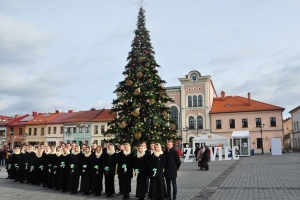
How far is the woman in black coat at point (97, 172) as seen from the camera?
11.1 meters

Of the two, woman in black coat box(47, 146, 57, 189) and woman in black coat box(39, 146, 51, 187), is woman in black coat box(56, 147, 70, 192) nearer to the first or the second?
woman in black coat box(47, 146, 57, 189)

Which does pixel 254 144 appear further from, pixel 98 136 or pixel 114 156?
pixel 114 156

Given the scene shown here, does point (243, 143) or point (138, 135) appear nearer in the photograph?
point (138, 135)

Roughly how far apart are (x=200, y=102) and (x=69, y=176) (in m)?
42.6

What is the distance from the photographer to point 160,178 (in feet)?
31.2

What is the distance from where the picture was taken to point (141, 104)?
762 inches

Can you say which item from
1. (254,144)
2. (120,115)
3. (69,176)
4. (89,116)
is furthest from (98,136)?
(69,176)

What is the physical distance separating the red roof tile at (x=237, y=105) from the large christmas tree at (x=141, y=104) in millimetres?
33886

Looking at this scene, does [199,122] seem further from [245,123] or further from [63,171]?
[63,171]

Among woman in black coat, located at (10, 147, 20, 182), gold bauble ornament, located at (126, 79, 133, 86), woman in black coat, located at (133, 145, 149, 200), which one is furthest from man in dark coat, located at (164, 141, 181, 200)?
gold bauble ornament, located at (126, 79, 133, 86)

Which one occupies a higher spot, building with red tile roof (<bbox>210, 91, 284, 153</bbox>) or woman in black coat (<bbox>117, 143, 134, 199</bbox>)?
building with red tile roof (<bbox>210, 91, 284, 153</bbox>)

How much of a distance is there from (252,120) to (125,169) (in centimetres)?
4400

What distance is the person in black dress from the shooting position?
37.4ft

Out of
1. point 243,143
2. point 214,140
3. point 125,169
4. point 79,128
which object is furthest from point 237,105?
point 125,169
